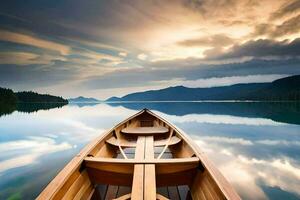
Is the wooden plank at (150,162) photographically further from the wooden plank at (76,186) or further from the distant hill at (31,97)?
the distant hill at (31,97)

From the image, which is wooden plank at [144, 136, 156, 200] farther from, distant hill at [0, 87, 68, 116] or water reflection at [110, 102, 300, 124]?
distant hill at [0, 87, 68, 116]

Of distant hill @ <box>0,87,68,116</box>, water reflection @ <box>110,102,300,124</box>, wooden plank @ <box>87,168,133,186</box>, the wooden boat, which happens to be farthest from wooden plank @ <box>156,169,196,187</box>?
distant hill @ <box>0,87,68,116</box>

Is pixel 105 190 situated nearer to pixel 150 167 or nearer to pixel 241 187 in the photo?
pixel 150 167

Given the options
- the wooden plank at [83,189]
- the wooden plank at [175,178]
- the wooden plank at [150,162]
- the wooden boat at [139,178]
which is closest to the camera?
the wooden boat at [139,178]

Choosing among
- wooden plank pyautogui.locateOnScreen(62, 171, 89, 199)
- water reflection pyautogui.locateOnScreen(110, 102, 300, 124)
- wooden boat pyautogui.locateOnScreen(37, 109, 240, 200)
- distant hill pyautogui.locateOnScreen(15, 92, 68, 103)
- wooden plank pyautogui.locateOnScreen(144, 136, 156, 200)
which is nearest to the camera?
wooden plank pyautogui.locateOnScreen(144, 136, 156, 200)

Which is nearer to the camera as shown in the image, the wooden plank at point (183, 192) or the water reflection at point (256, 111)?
the wooden plank at point (183, 192)

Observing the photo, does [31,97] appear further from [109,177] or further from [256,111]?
[109,177]

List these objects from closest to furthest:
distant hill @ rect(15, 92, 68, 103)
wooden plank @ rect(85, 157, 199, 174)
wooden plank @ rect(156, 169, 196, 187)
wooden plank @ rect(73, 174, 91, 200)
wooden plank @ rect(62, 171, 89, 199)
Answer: wooden plank @ rect(62, 171, 89, 199), wooden plank @ rect(73, 174, 91, 200), wooden plank @ rect(85, 157, 199, 174), wooden plank @ rect(156, 169, 196, 187), distant hill @ rect(15, 92, 68, 103)

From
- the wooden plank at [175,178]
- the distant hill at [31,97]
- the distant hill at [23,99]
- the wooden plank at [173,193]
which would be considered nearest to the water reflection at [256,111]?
the wooden plank at [173,193]

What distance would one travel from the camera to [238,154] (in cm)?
945

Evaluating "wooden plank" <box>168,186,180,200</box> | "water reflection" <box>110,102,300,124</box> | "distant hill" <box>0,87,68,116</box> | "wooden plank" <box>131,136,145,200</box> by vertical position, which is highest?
"distant hill" <box>0,87,68,116</box>

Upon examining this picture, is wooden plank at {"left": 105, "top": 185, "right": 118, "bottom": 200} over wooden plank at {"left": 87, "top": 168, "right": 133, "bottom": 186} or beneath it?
beneath

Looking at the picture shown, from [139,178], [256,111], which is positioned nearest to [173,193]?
[139,178]

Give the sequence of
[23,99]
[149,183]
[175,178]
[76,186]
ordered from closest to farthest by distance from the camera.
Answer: [149,183] < [76,186] < [175,178] < [23,99]
